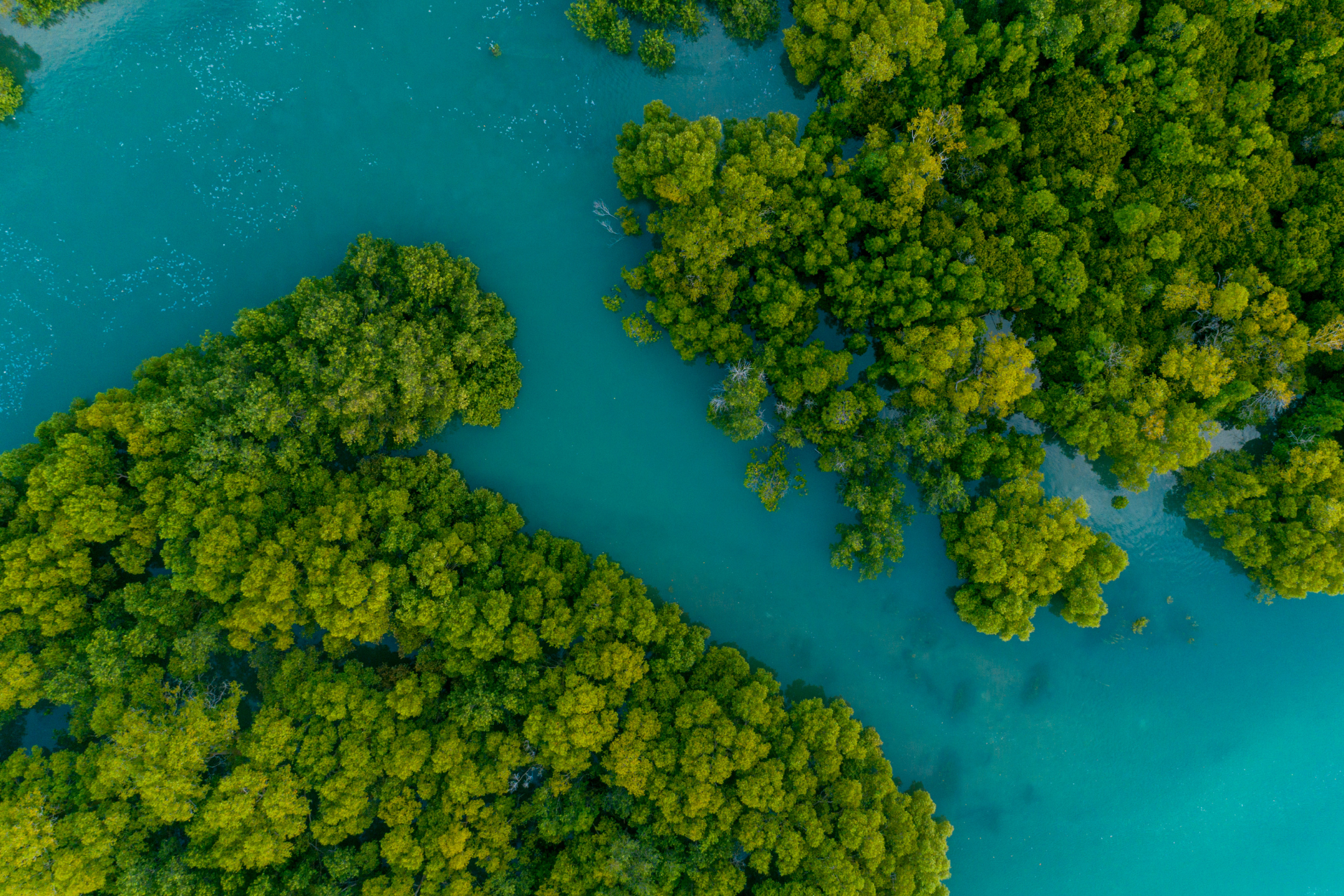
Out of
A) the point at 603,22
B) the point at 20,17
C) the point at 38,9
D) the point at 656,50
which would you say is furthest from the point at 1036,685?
the point at 20,17

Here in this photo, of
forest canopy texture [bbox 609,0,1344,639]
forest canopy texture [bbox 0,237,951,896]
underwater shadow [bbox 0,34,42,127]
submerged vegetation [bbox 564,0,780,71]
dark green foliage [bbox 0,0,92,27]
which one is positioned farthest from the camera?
underwater shadow [bbox 0,34,42,127]

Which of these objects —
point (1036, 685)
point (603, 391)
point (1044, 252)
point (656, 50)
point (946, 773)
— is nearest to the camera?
point (1044, 252)

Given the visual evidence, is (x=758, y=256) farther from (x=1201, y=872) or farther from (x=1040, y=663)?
(x=1201, y=872)

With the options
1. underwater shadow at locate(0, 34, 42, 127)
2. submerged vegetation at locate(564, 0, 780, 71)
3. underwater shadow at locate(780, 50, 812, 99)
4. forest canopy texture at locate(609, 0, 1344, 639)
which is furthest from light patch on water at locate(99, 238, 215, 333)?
underwater shadow at locate(780, 50, 812, 99)

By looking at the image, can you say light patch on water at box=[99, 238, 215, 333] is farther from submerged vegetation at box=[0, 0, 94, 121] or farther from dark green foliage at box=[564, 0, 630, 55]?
dark green foliage at box=[564, 0, 630, 55]

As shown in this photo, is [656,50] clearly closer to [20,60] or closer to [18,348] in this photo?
[20,60]

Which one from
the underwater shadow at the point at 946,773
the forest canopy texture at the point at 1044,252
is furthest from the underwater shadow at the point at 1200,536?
the underwater shadow at the point at 946,773
